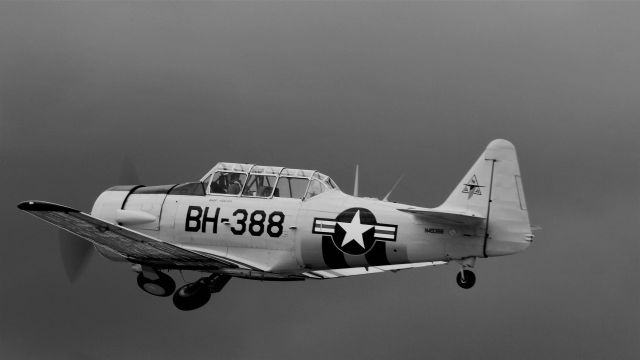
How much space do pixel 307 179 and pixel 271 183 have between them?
0.64 m

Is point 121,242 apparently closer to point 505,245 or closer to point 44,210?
point 44,210

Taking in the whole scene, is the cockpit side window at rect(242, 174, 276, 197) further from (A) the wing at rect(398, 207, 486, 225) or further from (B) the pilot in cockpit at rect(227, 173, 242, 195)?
(A) the wing at rect(398, 207, 486, 225)

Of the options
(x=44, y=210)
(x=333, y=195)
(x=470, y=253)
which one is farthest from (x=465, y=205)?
(x=44, y=210)

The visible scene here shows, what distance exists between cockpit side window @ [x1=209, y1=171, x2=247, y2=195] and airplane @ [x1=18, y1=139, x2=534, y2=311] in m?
0.02

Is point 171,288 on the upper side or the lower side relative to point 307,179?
lower

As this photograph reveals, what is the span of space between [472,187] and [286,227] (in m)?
3.26

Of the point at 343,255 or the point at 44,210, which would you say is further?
the point at 343,255

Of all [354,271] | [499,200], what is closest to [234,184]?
[354,271]

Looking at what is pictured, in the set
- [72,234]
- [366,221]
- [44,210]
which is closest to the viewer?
[44,210]

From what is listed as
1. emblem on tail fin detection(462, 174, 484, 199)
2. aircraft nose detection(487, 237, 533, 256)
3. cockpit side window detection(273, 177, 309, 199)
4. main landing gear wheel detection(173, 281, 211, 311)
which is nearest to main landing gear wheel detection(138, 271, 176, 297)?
main landing gear wheel detection(173, 281, 211, 311)

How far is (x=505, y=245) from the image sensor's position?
25.5 metres

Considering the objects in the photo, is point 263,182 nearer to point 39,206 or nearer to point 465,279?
point 465,279

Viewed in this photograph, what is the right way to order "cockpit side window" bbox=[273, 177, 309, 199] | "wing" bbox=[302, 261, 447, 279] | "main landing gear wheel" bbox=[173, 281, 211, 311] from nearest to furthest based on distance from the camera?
1. "cockpit side window" bbox=[273, 177, 309, 199]
2. "wing" bbox=[302, 261, 447, 279]
3. "main landing gear wheel" bbox=[173, 281, 211, 311]

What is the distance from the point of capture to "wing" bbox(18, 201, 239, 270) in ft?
83.6
